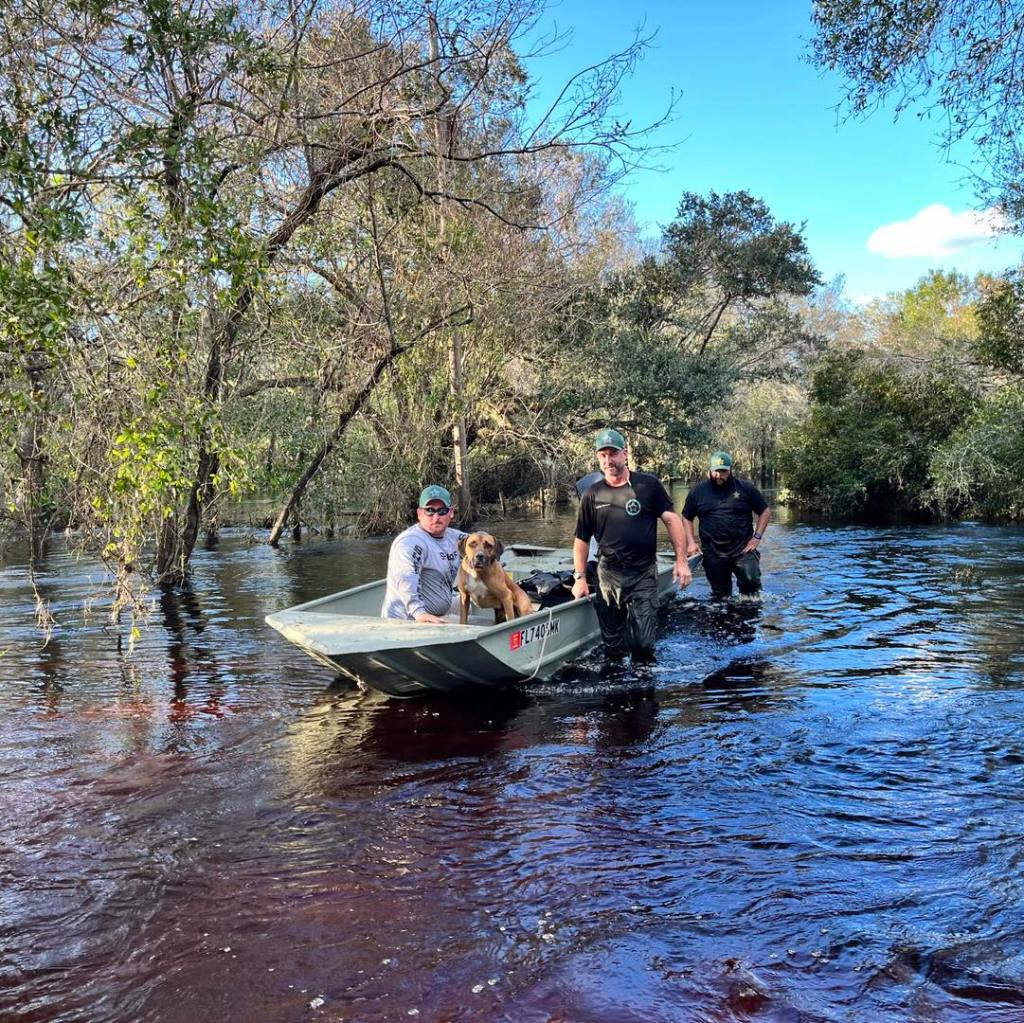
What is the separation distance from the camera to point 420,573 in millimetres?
7391

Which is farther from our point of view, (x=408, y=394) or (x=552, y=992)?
(x=408, y=394)

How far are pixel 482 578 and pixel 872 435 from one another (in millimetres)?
19685

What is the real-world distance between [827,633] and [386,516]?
44.0 ft

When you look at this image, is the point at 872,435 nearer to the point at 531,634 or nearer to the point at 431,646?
the point at 531,634

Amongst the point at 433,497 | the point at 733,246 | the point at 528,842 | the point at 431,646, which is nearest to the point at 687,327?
the point at 733,246

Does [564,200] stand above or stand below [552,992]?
above

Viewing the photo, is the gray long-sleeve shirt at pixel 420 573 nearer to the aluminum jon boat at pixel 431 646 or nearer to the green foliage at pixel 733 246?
the aluminum jon boat at pixel 431 646

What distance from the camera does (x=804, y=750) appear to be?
6047 mm

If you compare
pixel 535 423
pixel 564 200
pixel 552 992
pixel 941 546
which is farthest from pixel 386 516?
pixel 552 992

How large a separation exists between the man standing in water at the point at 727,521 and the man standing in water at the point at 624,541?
2855 millimetres

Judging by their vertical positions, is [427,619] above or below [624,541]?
below

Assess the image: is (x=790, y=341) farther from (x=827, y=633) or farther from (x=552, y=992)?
(x=552, y=992)

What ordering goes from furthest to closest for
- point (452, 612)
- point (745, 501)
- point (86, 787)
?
point (745, 501), point (452, 612), point (86, 787)

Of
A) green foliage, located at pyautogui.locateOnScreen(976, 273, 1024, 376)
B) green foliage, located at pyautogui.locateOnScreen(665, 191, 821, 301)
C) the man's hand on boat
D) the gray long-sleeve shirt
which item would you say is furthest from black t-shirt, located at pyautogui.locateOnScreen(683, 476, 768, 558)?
green foliage, located at pyautogui.locateOnScreen(665, 191, 821, 301)
